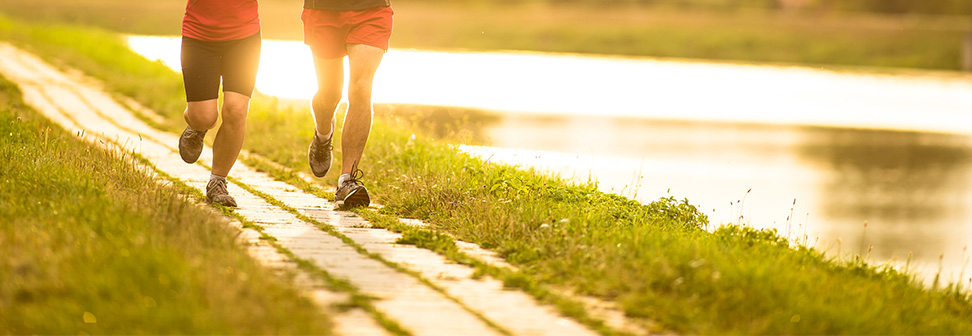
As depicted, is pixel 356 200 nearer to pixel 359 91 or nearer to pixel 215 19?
pixel 359 91

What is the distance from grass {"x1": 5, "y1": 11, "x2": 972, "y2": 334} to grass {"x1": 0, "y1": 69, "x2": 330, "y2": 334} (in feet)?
3.93

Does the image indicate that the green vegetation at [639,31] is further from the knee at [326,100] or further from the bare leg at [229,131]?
the bare leg at [229,131]

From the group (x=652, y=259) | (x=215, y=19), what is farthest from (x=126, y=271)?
(x=215, y=19)

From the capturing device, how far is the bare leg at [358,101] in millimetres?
6867

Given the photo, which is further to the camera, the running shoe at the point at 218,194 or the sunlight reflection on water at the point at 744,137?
the sunlight reflection on water at the point at 744,137

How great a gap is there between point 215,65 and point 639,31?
4829cm

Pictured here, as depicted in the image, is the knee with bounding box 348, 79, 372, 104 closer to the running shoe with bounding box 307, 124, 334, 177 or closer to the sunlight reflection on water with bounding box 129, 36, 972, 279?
the running shoe with bounding box 307, 124, 334, 177

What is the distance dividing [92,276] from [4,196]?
1.93 metres

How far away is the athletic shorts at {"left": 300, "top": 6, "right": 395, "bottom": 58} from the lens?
688cm

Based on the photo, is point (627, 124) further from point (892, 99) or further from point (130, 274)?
point (130, 274)

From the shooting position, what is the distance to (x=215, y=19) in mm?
6641

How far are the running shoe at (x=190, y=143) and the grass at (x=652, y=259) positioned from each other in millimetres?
1227

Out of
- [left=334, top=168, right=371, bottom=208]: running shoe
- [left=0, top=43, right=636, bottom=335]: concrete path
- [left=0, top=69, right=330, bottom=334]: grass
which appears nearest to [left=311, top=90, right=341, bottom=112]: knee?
[left=334, top=168, right=371, bottom=208]: running shoe

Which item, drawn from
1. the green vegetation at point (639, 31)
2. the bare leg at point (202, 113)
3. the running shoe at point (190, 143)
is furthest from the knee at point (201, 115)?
the green vegetation at point (639, 31)
